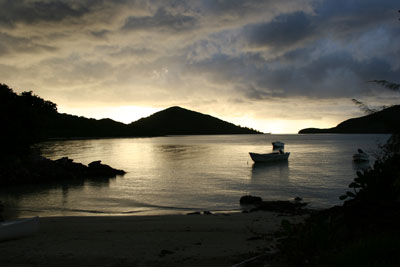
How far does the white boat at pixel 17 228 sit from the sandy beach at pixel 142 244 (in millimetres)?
268

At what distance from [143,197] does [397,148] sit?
2442cm

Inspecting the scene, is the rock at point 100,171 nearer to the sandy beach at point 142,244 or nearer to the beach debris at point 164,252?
the sandy beach at point 142,244

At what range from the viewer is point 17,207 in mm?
23109

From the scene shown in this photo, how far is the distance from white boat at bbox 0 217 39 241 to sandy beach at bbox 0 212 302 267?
27 centimetres

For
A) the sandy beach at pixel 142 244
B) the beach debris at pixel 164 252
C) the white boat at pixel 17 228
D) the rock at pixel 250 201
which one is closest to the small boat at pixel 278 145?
the rock at pixel 250 201

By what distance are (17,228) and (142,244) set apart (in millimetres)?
5075

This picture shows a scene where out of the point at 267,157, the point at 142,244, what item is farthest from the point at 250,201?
the point at 267,157

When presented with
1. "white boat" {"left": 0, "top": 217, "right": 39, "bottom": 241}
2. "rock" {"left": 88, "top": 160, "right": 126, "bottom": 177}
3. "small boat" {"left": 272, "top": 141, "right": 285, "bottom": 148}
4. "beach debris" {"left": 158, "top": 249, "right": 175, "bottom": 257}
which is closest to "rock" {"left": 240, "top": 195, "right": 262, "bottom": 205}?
"beach debris" {"left": 158, "top": 249, "right": 175, "bottom": 257}

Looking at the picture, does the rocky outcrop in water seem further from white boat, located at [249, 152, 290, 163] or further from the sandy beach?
white boat, located at [249, 152, 290, 163]

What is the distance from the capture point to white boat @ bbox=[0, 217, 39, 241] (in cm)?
1131

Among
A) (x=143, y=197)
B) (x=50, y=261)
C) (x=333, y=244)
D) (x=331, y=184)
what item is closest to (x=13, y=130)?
(x=50, y=261)

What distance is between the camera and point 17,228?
11.6m

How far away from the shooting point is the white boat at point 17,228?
1131 cm

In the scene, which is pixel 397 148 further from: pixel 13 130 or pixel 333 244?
pixel 13 130
